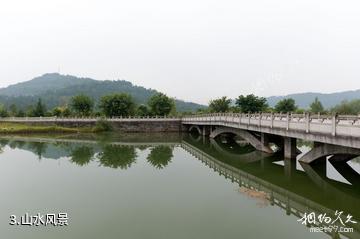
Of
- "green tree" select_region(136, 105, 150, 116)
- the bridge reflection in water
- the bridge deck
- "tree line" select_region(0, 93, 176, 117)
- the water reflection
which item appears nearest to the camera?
the bridge reflection in water

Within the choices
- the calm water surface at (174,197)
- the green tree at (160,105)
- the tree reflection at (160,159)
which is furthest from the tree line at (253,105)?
the calm water surface at (174,197)

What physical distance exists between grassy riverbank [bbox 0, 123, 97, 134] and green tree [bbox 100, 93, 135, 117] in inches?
393

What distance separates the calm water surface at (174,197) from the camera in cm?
1116

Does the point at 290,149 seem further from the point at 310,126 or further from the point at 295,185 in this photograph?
the point at 295,185

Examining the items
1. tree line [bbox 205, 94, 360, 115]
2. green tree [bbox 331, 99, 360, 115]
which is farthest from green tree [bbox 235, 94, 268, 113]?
green tree [bbox 331, 99, 360, 115]

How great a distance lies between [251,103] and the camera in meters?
64.3

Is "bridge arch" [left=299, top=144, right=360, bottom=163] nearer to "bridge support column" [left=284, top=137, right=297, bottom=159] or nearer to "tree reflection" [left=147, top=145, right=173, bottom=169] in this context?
"bridge support column" [left=284, top=137, right=297, bottom=159]

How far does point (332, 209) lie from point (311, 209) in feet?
2.86

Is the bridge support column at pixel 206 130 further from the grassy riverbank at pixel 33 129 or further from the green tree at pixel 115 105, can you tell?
the green tree at pixel 115 105

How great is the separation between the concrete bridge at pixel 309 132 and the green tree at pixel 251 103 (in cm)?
2953

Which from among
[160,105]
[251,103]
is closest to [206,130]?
[251,103]

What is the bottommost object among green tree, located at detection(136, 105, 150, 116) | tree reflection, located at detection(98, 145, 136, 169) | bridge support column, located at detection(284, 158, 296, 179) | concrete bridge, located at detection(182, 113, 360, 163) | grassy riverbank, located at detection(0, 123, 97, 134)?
tree reflection, located at detection(98, 145, 136, 169)

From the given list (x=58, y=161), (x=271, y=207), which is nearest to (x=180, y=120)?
(x=58, y=161)

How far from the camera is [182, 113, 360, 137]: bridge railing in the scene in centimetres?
1534
